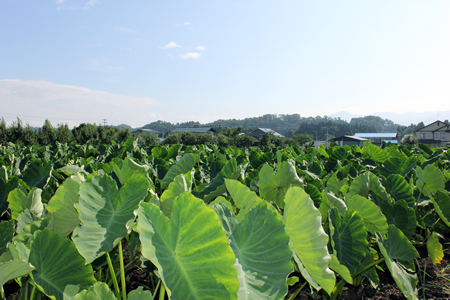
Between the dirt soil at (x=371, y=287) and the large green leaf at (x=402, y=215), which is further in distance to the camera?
the dirt soil at (x=371, y=287)

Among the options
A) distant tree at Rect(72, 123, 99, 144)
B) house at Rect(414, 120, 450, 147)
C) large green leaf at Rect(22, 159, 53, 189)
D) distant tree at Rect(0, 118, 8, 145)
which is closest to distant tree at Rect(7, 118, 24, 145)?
distant tree at Rect(0, 118, 8, 145)

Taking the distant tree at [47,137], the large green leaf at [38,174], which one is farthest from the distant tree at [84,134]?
the large green leaf at [38,174]

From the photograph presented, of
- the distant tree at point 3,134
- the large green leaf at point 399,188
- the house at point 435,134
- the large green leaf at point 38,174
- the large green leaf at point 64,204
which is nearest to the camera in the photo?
the large green leaf at point 64,204

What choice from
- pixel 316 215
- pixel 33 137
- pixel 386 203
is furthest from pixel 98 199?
pixel 33 137

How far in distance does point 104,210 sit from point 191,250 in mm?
426

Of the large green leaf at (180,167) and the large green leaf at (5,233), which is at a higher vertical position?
the large green leaf at (180,167)

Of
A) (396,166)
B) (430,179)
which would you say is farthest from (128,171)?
(396,166)

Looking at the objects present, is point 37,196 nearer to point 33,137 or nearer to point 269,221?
point 269,221

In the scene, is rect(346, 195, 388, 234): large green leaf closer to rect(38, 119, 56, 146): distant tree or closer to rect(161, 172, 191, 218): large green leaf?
rect(161, 172, 191, 218): large green leaf

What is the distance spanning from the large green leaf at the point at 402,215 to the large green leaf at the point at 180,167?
102 centimetres

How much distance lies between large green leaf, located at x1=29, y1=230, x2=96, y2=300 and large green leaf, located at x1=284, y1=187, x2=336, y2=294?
584mm

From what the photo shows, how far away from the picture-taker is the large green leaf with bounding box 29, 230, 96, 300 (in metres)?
0.66

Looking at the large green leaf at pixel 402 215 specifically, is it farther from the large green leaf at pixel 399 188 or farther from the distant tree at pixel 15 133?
the distant tree at pixel 15 133

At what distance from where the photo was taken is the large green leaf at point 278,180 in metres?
1.13
